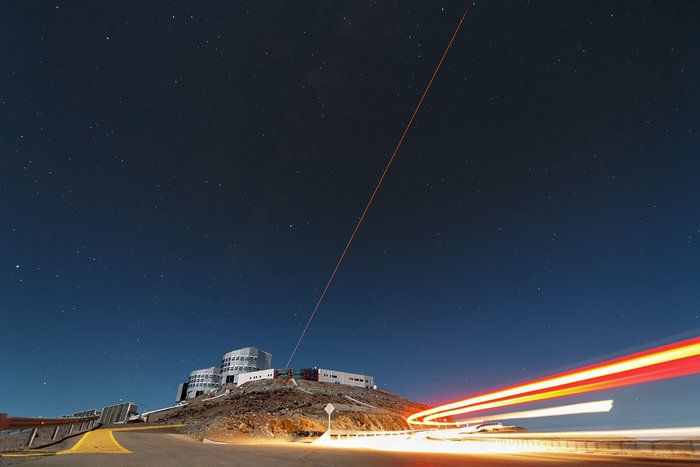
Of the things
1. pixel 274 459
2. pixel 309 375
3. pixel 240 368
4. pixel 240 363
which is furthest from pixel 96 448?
pixel 240 363

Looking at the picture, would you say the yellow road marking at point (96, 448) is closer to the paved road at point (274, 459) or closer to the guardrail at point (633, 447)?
the paved road at point (274, 459)

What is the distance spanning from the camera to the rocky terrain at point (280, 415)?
4422 centimetres

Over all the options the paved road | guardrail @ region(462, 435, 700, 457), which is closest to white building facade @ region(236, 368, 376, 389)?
guardrail @ region(462, 435, 700, 457)

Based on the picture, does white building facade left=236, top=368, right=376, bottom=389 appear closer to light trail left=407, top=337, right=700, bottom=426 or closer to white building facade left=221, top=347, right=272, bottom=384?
white building facade left=221, top=347, right=272, bottom=384

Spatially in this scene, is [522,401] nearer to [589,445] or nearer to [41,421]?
[589,445]

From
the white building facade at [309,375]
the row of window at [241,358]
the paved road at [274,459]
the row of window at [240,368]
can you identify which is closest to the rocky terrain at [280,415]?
the white building facade at [309,375]

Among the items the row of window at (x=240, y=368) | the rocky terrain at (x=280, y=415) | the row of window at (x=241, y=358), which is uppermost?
the row of window at (x=241, y=358)

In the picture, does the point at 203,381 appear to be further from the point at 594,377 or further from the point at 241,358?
the point at 594,377

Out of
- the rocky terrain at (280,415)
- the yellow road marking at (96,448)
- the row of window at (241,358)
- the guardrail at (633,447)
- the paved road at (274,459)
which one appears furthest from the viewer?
the row of window at (241,358)

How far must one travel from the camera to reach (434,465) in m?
10.4

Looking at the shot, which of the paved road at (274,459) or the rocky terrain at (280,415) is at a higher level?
the rocky terrain at (280,415)

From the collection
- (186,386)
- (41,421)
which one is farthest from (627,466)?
(186,386)

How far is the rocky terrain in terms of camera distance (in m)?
44.2

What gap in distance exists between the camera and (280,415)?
63.1 m
